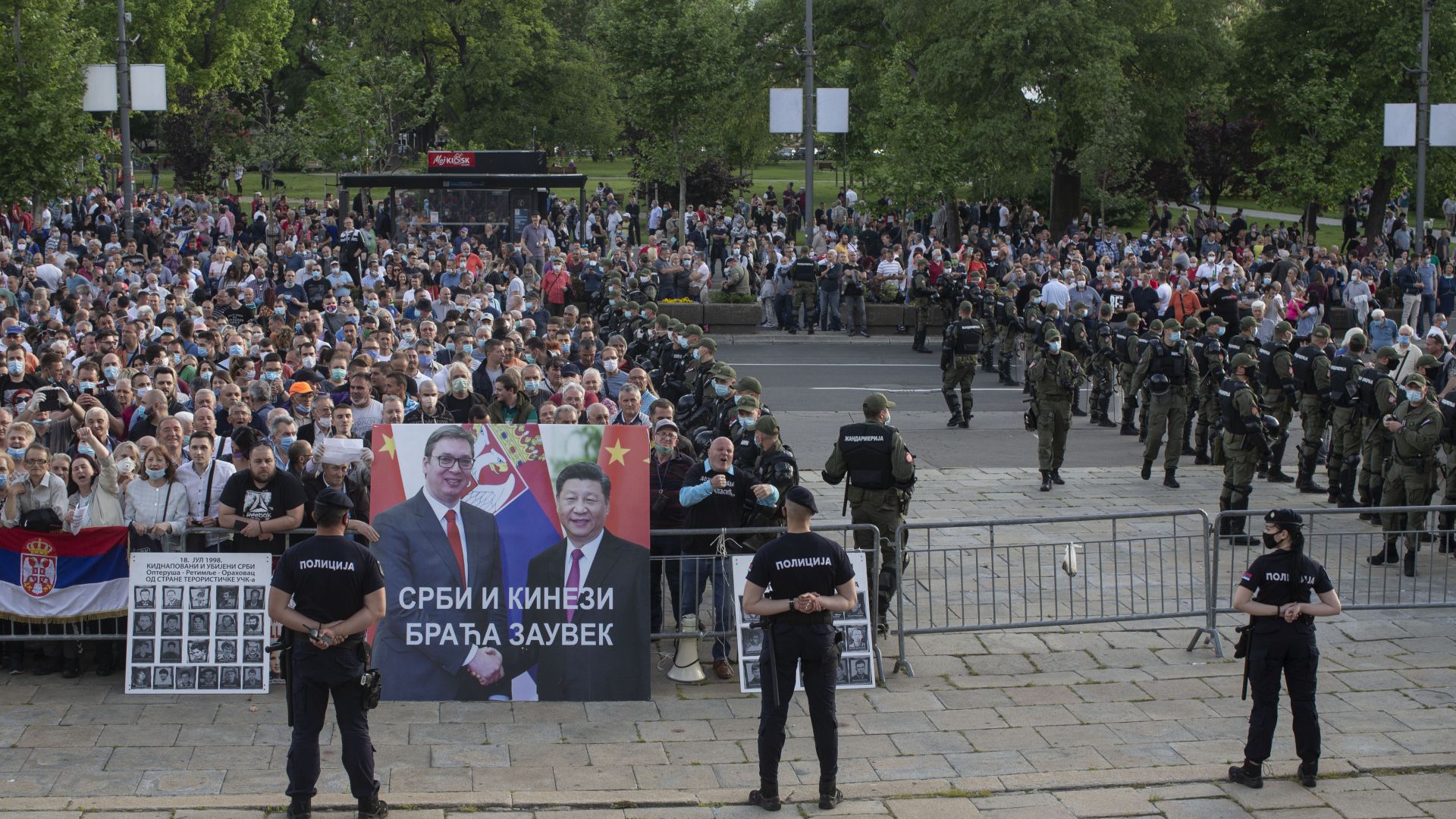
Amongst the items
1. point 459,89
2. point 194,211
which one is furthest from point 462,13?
point 194,211

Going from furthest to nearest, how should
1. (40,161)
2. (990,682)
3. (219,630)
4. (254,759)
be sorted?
1. (40,161)
2. (990,682)
3. (219,630)
4. (254,759)

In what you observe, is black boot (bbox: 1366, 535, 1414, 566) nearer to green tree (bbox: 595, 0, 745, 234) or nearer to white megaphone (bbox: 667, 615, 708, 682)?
white megaphone (bbox: 667, 615, 708, 682)

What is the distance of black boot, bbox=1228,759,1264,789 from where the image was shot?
856 centimetres

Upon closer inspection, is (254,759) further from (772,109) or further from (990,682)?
(772,109)

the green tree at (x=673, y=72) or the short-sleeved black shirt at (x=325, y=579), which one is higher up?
the green tree at (x=673, y=72)

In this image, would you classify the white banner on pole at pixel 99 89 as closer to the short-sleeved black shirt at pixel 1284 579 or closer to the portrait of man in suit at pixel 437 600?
the portrait of man in suit at pixel 437 600

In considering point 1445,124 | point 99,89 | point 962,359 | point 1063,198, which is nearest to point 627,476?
point 962,359

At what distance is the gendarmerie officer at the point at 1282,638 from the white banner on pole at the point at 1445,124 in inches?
1055

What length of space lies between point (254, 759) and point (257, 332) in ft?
32.8

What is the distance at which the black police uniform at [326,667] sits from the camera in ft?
25.5

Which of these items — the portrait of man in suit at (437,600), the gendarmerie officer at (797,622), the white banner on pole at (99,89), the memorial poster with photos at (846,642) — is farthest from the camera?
the white banner on pole at (99,89)

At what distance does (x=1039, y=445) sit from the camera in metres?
17.0

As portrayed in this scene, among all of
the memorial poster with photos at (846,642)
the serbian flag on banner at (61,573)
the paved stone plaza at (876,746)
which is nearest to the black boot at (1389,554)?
the paved stone plaza at (876,746)

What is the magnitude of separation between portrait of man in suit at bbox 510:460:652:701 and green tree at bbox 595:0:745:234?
2853 centimetres
